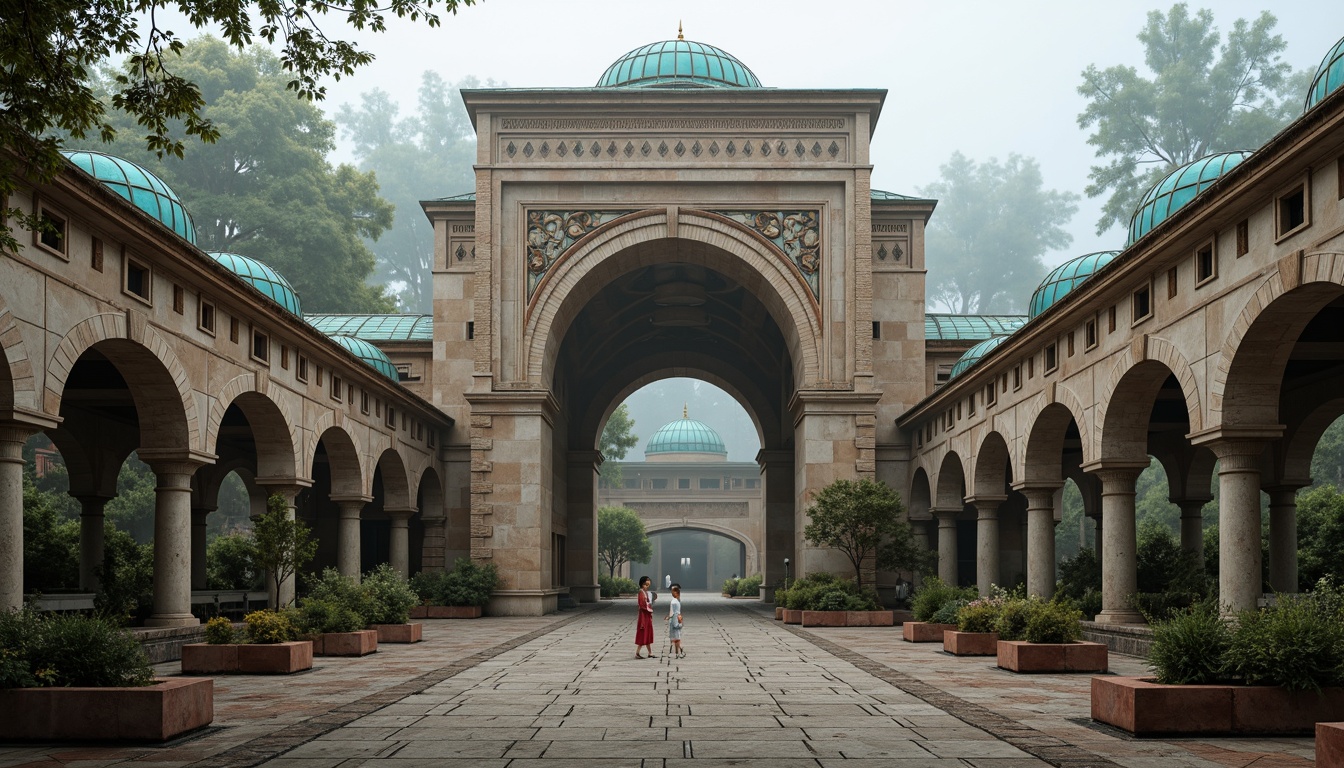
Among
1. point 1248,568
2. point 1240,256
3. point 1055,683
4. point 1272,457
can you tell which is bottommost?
point 1055,683

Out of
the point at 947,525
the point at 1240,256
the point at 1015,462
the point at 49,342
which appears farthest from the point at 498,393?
the point at 1240,256

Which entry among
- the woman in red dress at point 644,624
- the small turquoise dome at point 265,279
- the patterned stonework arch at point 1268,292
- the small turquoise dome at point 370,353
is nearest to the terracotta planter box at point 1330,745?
the patterned stonework arch at point 1268,292

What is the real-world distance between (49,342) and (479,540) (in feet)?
69.1

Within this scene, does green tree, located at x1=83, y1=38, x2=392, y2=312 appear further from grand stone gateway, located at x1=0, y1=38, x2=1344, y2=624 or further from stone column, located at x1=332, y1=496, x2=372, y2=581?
stone column, located at x1=332, y1=496, x2=372, y2=581

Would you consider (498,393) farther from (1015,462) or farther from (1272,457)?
(1272,457)

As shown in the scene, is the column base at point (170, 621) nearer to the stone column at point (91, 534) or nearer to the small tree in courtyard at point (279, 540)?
the small tree in courtyard at point (279, 540)

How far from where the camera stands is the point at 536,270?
35.9m

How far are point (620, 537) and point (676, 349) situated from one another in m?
19.1

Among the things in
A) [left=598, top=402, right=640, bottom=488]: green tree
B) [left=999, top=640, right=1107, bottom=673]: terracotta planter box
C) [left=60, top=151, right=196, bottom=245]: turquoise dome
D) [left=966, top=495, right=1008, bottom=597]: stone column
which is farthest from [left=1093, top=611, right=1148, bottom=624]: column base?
[left=598, top=402, right=640, bottom=488]: green tree

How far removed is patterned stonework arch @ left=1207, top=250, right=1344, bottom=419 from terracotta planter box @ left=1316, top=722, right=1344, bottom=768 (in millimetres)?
5848

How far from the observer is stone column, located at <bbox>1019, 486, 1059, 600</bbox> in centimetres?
2447

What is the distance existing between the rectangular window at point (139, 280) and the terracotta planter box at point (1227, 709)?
13388 millimetres

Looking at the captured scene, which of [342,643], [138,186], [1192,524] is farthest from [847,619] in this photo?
[138,186]

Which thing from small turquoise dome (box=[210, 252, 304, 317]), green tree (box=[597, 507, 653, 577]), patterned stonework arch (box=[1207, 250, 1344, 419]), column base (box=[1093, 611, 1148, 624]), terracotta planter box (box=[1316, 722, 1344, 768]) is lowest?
green tree (box=[597, 507, 653, 577])
